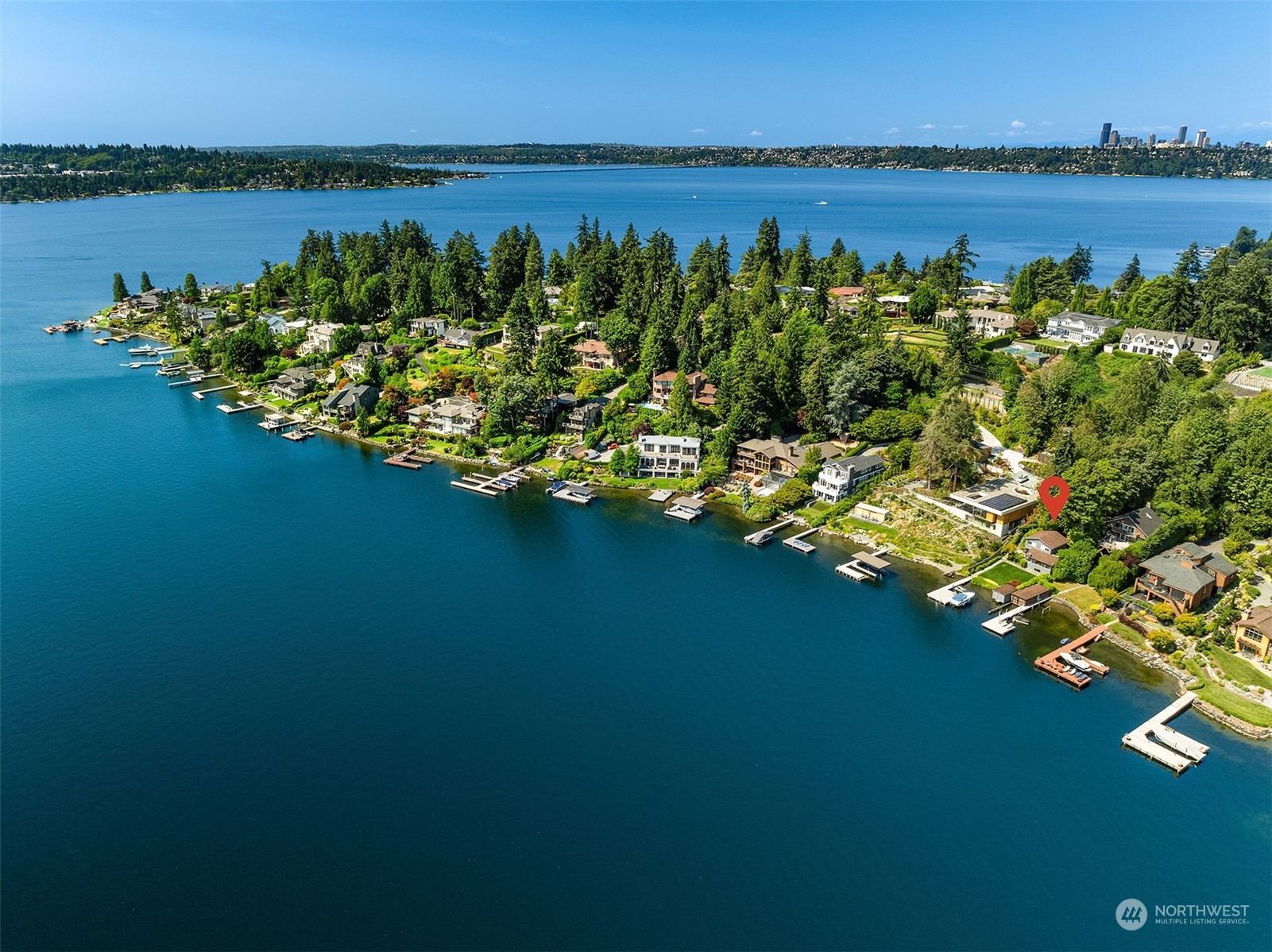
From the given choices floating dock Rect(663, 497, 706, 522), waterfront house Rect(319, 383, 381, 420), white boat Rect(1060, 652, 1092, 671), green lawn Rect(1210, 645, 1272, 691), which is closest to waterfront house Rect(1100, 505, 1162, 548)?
green lawn Rect(1210, 645, 1272, 691)

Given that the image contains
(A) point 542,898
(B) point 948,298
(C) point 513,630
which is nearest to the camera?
(A) point 542,898

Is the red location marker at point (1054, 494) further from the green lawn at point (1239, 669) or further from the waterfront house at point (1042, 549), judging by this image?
the green lawn at point (1239, 669)

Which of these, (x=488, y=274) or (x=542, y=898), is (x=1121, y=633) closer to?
(x=542, y=898)

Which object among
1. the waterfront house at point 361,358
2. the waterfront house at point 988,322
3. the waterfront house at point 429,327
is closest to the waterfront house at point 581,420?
the waterfront house at point 361,358

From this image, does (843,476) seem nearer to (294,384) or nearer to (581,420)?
(581,420)

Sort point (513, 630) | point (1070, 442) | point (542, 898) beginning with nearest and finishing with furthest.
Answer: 1. point (542, 898)
2. point (513, 630)
3. point (1070, 442)

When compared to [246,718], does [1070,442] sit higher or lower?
higher

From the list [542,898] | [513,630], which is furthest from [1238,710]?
[513,630]
